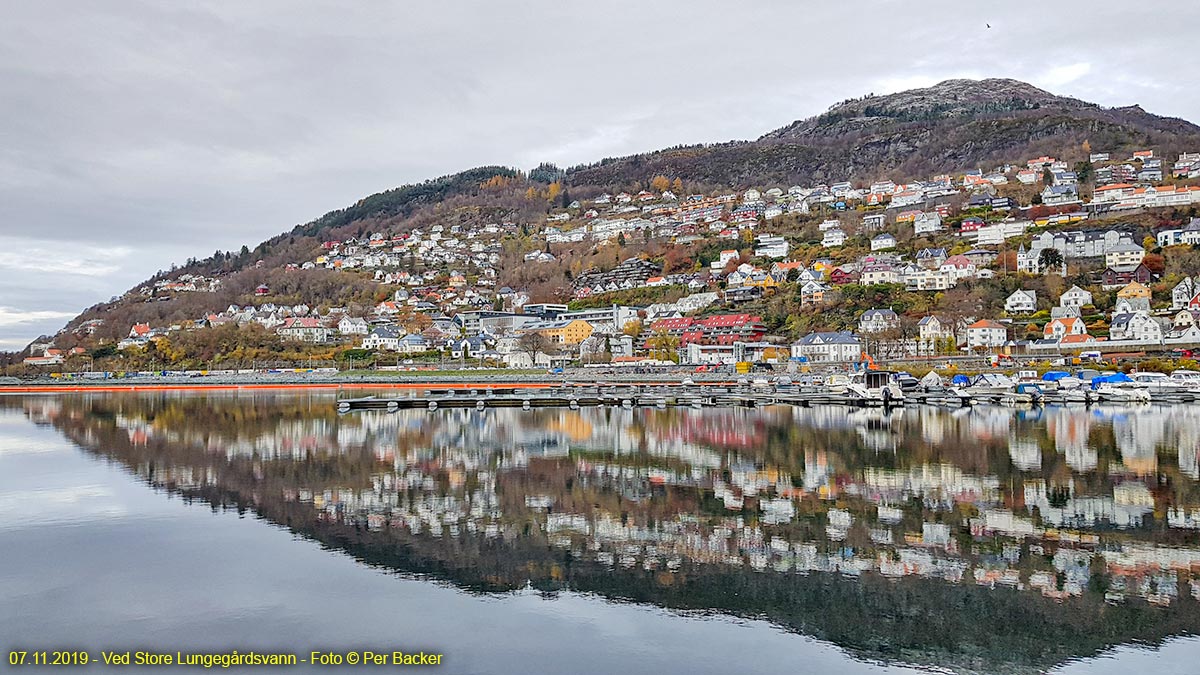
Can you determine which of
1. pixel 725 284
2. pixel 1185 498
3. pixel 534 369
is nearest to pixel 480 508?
pixel 1185 498

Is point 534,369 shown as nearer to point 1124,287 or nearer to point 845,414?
point 845,414

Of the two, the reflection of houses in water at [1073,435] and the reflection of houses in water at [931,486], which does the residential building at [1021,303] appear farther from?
the reflection of houses in water at [931,486]

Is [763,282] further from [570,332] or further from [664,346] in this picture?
[570,332]

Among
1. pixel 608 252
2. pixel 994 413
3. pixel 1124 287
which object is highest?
pixel 608 252

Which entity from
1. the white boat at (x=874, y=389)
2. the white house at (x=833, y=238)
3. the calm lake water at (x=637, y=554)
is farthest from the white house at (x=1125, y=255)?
the calm lake water at (x=637, y=554)

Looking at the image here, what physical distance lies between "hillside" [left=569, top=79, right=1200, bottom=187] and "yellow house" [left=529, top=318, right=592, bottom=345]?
6057 centimetres

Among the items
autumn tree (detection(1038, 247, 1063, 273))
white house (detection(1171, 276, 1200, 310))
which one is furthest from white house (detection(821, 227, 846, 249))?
white house (detection(1171, 276, 1200, 310))

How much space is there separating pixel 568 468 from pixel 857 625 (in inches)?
357

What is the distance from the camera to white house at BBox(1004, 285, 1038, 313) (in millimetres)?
50219

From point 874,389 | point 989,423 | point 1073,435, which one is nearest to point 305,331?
point 874,389

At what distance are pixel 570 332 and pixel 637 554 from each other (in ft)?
192

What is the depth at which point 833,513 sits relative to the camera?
37.4ft

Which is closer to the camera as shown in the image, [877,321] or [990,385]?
[990,385]

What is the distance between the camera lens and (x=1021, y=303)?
5038cm
